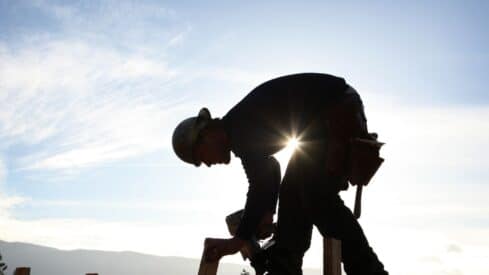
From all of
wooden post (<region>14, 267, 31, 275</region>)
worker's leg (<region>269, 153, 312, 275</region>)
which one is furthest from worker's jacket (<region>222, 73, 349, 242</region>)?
wooden post (<region>14, 267, 31, 275</region>)

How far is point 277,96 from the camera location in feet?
14.6

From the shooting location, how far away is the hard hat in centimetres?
464

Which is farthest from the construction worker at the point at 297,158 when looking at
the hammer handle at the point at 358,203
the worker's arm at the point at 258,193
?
the hammer handle at the point at 358,203

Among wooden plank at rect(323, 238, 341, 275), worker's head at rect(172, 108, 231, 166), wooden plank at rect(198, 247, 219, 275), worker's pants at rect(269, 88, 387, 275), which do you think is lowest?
wooden plank at rect(198, 247, 219, 275)

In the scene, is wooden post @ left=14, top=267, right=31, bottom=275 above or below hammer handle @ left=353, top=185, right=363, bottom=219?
below

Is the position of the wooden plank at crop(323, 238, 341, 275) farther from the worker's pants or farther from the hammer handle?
the hammer handle

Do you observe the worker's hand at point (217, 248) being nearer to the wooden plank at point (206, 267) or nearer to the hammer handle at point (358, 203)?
the wooden plank at point (206, 267)

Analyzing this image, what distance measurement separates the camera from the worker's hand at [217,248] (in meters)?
3.79

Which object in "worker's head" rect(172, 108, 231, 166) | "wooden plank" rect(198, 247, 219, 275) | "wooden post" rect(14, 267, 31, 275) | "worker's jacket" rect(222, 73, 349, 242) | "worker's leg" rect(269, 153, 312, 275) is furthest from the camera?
"wooden post" rect(14, 267, 31, 275)

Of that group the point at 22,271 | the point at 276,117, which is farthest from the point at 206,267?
the point at 22,271

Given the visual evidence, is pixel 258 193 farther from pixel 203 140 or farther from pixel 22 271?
pixel 22 271

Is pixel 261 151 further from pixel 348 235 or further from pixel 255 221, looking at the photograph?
pixel 348 235

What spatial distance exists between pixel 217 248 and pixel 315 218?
0.90m

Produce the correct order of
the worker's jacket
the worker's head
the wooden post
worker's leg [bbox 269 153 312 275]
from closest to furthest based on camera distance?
1. worker's leg [bbox 269 153 312 275]
2. the worker's jacket
3. the worker's head
4. the wooden post
